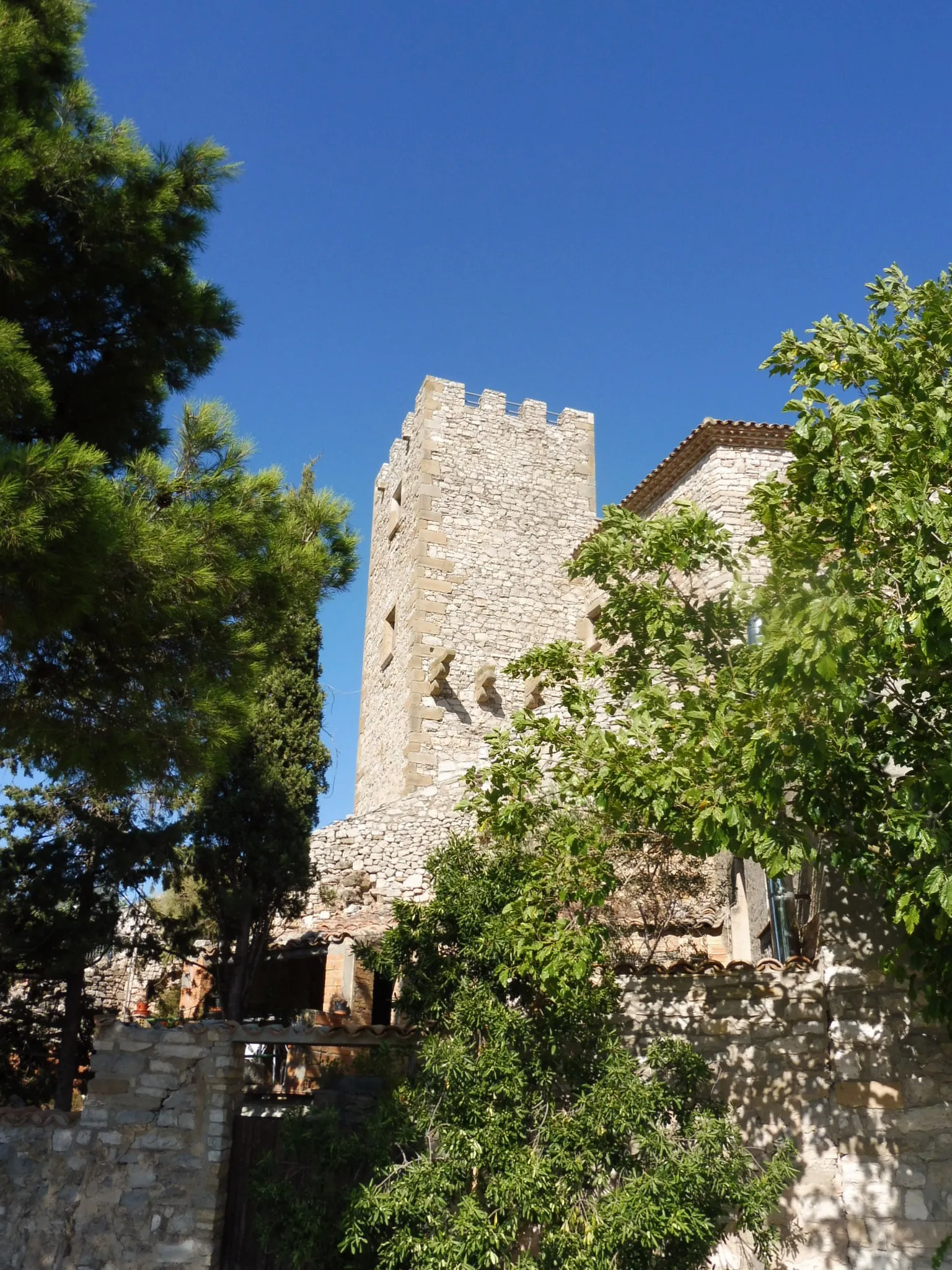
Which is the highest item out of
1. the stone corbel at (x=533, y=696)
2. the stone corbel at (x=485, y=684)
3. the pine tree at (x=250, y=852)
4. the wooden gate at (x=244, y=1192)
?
the stone corbel at (x=485, y=684)

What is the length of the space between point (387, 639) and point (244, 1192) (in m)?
13.1

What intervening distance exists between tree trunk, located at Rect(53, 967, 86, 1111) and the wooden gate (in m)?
2.19

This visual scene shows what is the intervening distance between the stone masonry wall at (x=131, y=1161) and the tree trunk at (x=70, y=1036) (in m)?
1.18

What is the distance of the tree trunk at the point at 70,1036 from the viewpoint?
27.9 ft

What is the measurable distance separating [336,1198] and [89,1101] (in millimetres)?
2263

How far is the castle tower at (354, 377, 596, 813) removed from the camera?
17188mm

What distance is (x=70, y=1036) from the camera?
8703 millimetres

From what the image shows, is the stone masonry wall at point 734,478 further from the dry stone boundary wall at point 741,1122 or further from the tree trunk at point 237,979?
the tree trunk at point 237,979

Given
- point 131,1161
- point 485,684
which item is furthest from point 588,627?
point 131,1161

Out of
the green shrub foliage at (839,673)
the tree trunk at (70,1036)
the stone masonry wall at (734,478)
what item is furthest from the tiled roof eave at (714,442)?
the tree trunk at (70,1036)

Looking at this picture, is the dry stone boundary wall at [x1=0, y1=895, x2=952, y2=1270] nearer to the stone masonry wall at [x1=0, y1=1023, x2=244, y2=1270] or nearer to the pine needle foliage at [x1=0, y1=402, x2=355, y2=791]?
the stone masonry wall at [x1=0, y1=1023, x2=244, y2=1270]

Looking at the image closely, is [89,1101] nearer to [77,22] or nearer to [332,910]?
[332,910]

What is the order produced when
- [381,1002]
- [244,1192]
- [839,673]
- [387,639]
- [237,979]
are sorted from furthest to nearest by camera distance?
1. [387,639]
2. [381,1002]
3. [237,979]
4. [244,1192]
5. [839,673]

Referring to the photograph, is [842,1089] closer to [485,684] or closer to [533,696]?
[533,696]
